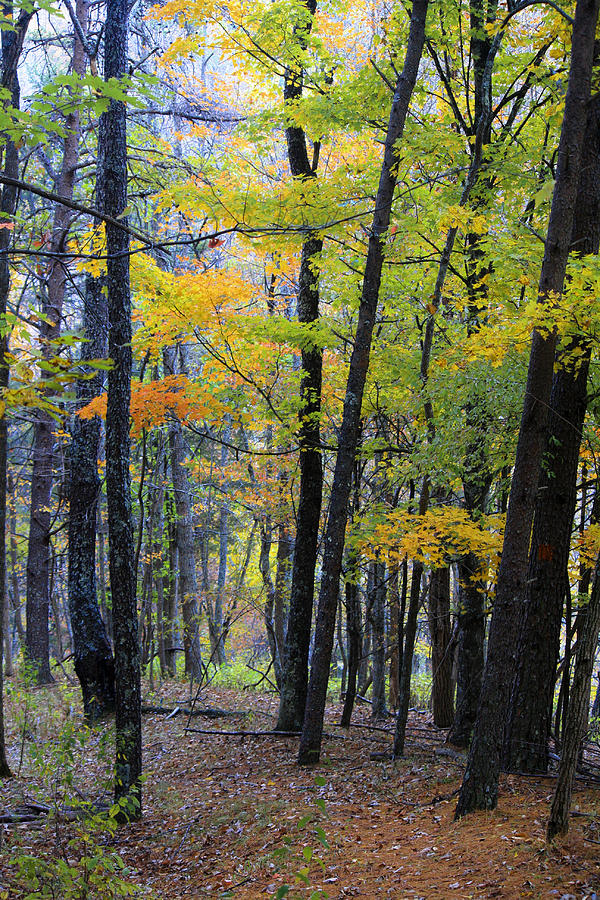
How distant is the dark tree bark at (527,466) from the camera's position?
4770 mm

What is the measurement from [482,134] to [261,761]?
8.16 metres

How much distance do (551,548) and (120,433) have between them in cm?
471

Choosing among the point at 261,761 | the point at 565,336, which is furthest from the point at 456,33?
the point at 261,761

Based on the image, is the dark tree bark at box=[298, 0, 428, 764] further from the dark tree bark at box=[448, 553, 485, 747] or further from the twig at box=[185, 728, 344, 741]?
the dark tree bark at box=[448, 553, 485, 747]

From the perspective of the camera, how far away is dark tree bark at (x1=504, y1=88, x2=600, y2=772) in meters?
6.61

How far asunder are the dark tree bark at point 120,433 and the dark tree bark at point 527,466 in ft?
10.9

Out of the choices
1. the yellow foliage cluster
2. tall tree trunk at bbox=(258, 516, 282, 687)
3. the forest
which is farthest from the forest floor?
tall tree trunk at bbox=(258, 516, 282, 687)

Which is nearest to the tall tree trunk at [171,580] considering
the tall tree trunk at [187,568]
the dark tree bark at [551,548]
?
the tall tree trunk at [187,568]

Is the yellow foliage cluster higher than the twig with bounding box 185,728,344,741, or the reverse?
the yellow foliage cluster

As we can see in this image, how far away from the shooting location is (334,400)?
10.9 m

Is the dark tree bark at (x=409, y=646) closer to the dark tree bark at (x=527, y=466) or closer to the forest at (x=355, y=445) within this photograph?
the forest at (x=355, y=445)

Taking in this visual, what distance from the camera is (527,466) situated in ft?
16.0

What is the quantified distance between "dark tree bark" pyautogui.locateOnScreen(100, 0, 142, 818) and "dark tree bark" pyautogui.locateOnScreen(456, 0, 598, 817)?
3.31 metres

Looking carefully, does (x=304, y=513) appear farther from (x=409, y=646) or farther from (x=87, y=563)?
(x=87, y=563)
